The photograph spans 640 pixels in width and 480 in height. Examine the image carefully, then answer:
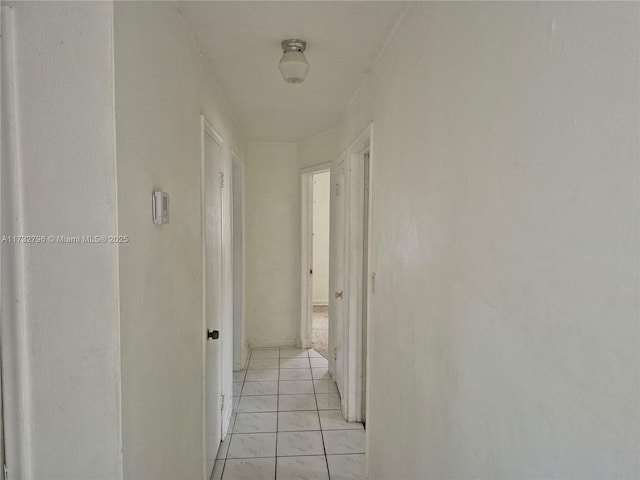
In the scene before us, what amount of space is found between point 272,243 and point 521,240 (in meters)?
3.88

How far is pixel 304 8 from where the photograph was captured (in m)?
1.57

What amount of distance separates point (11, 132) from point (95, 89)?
0.23 meters

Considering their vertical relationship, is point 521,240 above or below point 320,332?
above

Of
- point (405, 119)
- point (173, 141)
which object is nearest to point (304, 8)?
point (405, 119)

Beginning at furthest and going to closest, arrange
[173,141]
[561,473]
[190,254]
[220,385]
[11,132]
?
[220,385] → [190,254] → [173,141] → [11,132] → [561,473]

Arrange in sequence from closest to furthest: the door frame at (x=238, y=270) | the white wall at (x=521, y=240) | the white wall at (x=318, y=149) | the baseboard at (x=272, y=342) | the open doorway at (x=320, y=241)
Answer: the white wall at (x=521, y=240) → the white wall at (x=318, y=149) → the door frame at (x=238, y=270) → the baseboard at (x=272, y=342) → the open doorway at (x=320, y=241)

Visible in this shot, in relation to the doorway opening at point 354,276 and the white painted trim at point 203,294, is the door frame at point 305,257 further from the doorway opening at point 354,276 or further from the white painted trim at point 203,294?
the white painted trim at point 203,294

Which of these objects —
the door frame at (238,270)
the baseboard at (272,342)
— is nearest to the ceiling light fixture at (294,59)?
the door frame at (238,270)

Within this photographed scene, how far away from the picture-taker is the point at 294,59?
183 centimetres

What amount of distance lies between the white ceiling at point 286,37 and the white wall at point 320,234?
349 centimetres

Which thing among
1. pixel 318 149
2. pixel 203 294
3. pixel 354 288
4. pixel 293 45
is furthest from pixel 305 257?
pixel 293 45

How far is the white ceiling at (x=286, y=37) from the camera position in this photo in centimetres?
157

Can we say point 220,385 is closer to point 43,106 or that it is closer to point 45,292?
point 45,292

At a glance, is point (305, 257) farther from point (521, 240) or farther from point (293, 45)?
point (521, 240)
